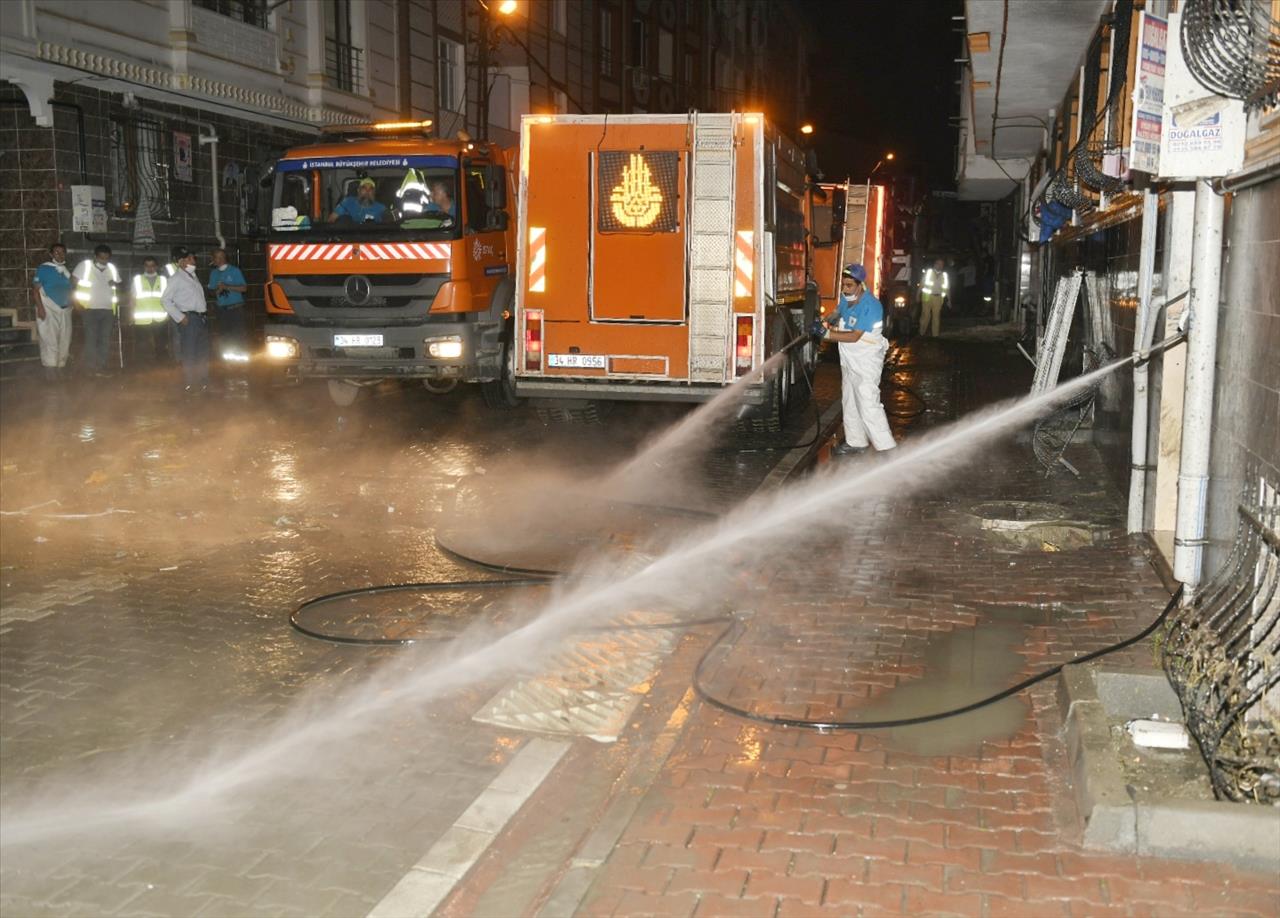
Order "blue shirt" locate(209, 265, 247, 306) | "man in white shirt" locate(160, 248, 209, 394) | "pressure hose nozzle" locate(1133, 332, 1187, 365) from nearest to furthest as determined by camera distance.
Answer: "pressure hose nozzle" locate(1133, 332, 1187, 365) → "man in white shirt" locate(160, 248, 209, 394) → "blue shirt" locate(209, 265, 247, 306)

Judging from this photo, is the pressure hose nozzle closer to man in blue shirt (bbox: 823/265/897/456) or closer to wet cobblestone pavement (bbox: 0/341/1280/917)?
wet cobblestone pavement (bbox: 0/341/1280/917)

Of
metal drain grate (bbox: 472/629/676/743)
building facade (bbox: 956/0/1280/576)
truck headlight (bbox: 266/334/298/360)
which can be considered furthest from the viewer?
truck headlight (bbox: 266/334/298/360)

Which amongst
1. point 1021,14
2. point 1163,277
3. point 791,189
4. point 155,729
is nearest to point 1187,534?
point 1163,277

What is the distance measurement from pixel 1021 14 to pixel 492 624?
35.7 feet

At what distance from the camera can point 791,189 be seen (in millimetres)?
14391

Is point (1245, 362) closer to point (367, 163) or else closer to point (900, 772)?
point (900, 772)

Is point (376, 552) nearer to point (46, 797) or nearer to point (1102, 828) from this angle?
point (46, 797)

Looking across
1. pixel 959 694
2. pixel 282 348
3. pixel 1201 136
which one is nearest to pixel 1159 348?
pixel 1201 136

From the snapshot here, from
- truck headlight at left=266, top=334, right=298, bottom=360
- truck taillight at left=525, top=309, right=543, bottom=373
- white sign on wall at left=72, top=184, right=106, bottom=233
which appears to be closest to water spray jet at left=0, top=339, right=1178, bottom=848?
truck taillight at left=525, top=309, right=543, bottom=373

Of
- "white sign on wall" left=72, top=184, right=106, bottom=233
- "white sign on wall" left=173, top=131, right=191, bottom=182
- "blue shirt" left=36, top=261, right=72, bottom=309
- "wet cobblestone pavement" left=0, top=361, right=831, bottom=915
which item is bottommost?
"wet cobblestone pavement" left=0, top=361, right=831, bottom=915

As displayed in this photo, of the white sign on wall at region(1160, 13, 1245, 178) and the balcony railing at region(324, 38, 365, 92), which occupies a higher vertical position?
the balcony railing at region(324, 38, 365, 92)

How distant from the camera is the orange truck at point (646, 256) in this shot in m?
12.0

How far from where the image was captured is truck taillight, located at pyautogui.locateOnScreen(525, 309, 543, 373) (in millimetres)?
12641

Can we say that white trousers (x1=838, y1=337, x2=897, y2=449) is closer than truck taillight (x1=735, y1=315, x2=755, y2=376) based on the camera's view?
Yes
